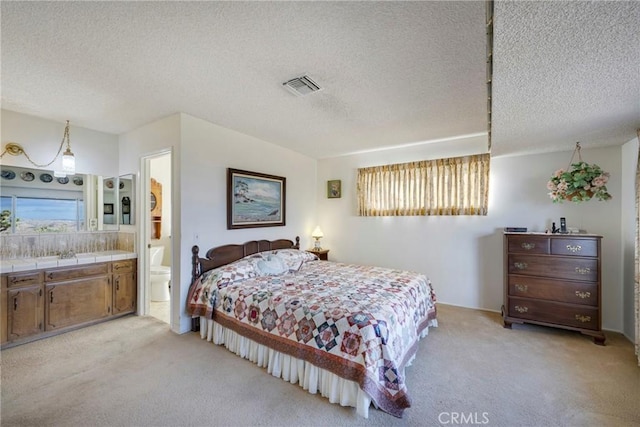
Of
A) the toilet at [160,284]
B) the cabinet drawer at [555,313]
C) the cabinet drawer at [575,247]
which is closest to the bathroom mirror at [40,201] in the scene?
the toilet at [160,284]

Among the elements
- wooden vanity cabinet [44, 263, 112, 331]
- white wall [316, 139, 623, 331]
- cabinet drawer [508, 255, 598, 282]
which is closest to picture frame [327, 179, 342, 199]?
white wall [316, 139, 623, 331]

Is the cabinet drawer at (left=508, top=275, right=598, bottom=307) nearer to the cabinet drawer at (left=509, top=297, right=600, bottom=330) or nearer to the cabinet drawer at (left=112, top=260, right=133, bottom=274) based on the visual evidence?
the cabinet drawer at (left=509, top=297, right=600, bottom=330)

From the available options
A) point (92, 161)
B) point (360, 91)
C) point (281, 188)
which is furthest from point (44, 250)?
point (360, 91)

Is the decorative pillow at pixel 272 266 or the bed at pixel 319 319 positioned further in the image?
the decorative pillow at pixel 272 266

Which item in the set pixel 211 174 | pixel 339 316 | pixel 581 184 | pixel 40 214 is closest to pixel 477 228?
pixel 581 184

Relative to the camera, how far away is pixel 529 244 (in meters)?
3.21

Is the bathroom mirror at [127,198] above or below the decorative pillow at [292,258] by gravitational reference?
above

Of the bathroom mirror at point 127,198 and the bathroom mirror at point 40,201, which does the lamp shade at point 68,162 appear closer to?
the bathroom mirror at point 40,201

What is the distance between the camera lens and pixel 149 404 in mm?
1918

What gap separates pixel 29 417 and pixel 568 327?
4866 millimetres

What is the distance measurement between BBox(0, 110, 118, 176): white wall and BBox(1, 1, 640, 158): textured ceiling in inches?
8.1

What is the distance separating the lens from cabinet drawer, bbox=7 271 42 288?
2.72m

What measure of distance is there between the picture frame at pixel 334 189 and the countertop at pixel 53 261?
10.8 feet

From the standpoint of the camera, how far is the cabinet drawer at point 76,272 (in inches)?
116
